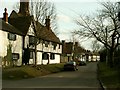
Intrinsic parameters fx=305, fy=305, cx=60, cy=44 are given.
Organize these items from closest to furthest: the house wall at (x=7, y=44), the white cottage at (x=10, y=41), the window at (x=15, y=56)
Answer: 1. the house wall at (x=7, y=44)
2. the white cottage at (x=10, y=41)
3. the window at (x=15, y=56)

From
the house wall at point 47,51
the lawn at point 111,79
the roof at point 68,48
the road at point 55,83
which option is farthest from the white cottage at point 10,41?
the roof at point 68,48

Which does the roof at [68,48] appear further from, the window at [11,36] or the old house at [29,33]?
the window at [11,36]

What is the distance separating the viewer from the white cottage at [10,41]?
4342 cm

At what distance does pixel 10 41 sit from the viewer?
4606 centimetres

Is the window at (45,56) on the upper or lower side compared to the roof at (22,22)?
lower

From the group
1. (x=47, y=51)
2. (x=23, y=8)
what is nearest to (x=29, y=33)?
(x=23, y=8)

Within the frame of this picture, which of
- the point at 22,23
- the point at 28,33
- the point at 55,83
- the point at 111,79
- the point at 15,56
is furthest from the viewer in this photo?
the point at 22,23

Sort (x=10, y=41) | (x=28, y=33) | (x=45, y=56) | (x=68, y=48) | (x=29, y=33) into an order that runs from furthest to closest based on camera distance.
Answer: (x=68, y=48)
(x=45, y=56)
(x=29, y=33)
(x=28, y=33)
(x=10, y=41)

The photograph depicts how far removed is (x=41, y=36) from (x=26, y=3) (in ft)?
20.6

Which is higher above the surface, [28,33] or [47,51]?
[28,33]

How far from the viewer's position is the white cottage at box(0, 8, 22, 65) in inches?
1709

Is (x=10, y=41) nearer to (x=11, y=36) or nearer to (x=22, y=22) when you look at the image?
(x=11, y=36)

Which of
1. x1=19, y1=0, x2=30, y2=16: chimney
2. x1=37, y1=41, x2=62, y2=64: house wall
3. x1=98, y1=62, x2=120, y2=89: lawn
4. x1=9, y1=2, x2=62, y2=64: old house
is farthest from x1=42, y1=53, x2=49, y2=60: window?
x1=98, y1=62, x2=120, y2=89: lawn

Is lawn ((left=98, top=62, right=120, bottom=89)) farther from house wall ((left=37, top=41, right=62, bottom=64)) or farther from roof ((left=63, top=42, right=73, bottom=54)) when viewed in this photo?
roof ((left=63, top=42, right=73, bottom=54))
